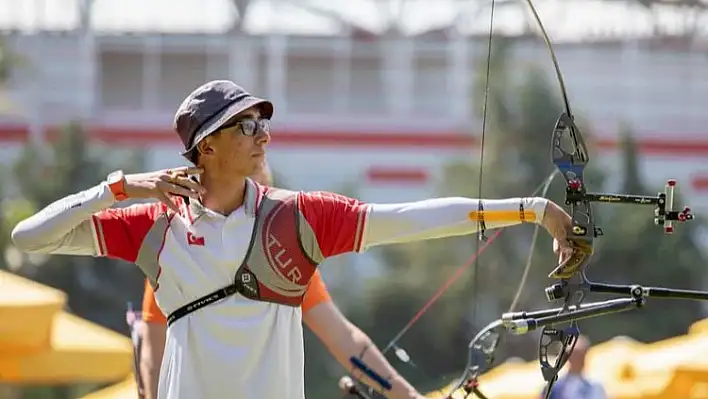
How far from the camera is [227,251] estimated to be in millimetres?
2789

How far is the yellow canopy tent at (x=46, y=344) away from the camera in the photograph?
24.3 ft

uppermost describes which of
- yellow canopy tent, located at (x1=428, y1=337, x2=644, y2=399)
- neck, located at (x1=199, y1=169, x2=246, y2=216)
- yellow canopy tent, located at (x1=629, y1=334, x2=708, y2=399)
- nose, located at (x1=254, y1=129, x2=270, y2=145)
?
nose, located at (x1=254, y1=129, x2=270, y2=145)

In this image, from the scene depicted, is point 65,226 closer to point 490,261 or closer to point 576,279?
point 576,279

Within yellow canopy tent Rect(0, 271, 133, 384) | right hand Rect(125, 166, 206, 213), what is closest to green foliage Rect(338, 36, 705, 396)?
yellow canopy tent Rect(0, 271, 133, 384)

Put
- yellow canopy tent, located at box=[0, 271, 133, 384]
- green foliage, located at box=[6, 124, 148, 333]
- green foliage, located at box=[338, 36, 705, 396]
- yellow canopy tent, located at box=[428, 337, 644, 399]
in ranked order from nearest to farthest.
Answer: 1. yellow canopy tent, located at box=[428, 337, 644, 399]
2. yellow canopy tent, located at box=[0, 271, 133, 384]
3. green foliage, located at box=[338, 36, 705, 396]
4. green foliage, located at box=[6, 124, 148, 333]

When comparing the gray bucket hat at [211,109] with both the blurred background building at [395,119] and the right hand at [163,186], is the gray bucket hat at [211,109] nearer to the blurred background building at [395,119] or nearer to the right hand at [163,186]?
the right hand at [163,186]

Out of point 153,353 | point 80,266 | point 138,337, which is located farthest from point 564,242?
point 80,266

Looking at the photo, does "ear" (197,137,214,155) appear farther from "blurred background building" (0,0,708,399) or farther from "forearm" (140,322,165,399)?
"blurred background building" (0,0,708,399)

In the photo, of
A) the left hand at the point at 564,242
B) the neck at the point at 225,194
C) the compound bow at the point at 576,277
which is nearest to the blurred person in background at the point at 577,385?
the compound bow at the point at 576,277

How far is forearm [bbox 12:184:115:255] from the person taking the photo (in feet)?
9.14

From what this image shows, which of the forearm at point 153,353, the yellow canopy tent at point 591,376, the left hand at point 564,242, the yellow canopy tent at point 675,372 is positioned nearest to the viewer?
the left hand at point 564,242

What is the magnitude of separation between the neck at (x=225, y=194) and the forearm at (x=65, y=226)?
0.62 ft

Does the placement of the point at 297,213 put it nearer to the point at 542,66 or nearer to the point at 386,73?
the point at 542,66

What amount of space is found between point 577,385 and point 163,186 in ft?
11.5
